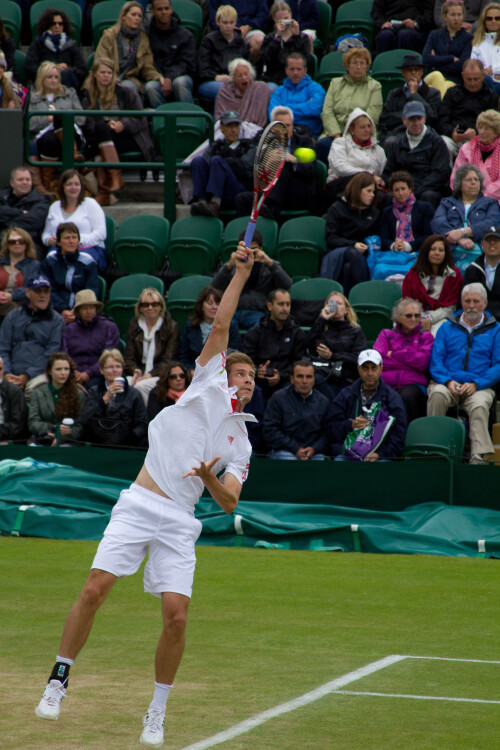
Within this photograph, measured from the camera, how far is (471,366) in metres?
11.6

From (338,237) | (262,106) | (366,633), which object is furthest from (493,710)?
(262,106)

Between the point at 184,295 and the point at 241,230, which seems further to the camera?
the point at 241,230

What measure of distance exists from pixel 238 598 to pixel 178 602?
3342 mm

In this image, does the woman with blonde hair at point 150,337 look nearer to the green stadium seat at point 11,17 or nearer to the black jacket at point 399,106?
the black jacket at point 399,106

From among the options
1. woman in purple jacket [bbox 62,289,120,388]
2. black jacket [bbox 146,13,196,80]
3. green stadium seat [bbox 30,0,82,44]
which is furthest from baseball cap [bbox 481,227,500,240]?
green stadium seat [bbox 30,0,82,44]

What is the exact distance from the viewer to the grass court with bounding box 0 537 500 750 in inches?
207

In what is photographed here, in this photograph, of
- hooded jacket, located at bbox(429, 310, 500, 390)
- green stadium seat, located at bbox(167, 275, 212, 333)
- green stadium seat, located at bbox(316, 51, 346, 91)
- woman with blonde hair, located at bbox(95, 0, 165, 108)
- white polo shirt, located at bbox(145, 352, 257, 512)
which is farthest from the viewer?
green stadium seat, located at bbox(316, 51, 346, 91)

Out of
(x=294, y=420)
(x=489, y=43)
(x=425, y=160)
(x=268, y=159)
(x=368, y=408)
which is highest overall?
(x=268, y=159)

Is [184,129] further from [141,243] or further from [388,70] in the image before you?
[388,70]

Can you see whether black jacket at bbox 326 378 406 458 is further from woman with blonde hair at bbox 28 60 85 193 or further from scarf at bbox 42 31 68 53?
scarf at bbox 42 31 68 53

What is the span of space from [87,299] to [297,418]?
2752mm

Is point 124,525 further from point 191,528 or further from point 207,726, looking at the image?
point 207,726

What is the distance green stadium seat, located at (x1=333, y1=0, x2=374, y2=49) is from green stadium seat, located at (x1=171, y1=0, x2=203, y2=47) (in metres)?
2.00

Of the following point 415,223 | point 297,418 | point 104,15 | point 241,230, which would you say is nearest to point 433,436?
point 297,418
